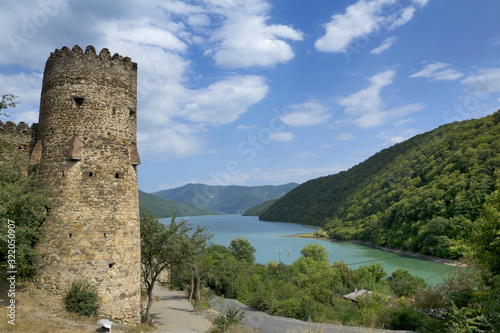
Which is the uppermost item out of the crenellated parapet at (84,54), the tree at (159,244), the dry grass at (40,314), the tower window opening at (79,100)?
the crenellated parapet at (84,54)

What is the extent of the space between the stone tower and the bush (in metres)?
0.20

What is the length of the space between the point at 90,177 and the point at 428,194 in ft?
238

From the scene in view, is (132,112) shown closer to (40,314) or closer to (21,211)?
(21,211)

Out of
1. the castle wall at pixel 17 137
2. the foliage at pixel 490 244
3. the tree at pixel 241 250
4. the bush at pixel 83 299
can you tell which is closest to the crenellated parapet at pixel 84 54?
the castle wall at pixel 17 137

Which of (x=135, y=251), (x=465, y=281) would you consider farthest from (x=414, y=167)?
(x=135, y=251)

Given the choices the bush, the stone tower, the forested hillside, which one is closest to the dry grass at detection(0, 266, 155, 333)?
the bush

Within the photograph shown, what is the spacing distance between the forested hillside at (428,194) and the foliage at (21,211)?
97.5 ft

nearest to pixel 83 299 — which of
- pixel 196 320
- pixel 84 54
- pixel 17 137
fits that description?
pixel 17 137

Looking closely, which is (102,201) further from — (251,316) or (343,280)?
(343,280)

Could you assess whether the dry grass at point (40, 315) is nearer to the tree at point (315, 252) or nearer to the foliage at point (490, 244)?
the foliage at point (490, 244)

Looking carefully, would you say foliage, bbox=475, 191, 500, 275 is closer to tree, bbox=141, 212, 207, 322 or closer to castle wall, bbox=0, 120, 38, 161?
tree, bbox=141, 212, 207, 322

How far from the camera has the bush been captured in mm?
9500

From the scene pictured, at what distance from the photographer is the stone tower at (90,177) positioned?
394 inches

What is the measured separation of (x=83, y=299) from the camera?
959cm
